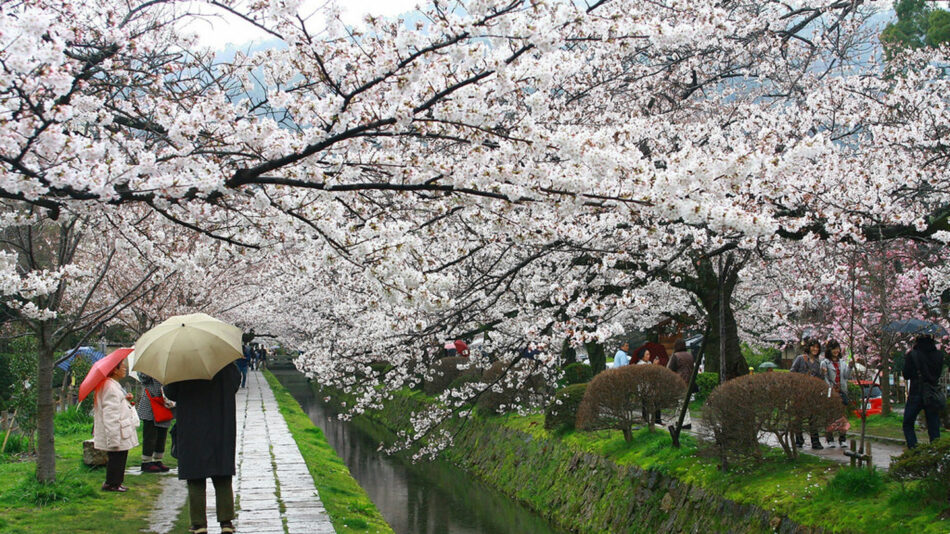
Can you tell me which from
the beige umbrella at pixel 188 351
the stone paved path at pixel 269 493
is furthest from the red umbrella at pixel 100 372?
the beige umbrella at pixel 188 351

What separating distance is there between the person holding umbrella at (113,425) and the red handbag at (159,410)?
44.9 inches

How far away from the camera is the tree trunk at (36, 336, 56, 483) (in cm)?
876

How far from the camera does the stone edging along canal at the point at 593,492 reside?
8789 millimetres

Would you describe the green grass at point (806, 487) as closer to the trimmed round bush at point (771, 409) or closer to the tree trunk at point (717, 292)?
the trimmed round bush at point (771, 409)

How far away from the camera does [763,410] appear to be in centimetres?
888

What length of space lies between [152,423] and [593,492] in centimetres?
633

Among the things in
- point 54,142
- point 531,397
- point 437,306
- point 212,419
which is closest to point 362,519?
point 212,419

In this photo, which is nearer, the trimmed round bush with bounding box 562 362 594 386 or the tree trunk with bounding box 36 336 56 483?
the tree trunk with bounding box 36 336 56 483

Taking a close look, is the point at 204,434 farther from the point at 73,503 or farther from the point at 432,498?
the point at 432,498

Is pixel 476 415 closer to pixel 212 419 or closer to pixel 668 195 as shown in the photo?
pixel 212 419

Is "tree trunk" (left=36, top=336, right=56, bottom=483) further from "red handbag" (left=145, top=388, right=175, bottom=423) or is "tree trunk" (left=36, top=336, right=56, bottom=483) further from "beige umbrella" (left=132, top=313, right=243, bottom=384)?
"beige umbrella" (left=132, top=313, right=243, bottom=384)

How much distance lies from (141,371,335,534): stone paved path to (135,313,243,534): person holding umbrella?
2.91 ft

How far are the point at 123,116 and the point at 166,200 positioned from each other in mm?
1652

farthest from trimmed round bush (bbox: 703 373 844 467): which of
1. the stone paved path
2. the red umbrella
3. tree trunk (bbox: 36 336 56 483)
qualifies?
tree trunk (bbox: 36 336 56 483)
